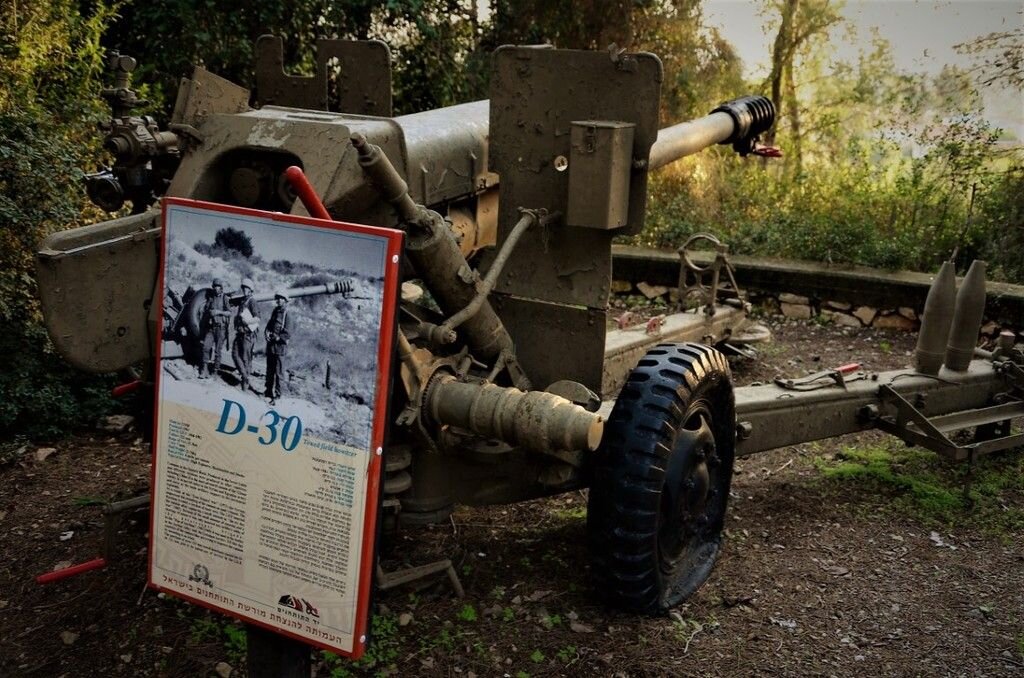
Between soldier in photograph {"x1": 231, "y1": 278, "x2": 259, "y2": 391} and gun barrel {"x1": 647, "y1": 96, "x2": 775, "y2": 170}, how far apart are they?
3.58 metres

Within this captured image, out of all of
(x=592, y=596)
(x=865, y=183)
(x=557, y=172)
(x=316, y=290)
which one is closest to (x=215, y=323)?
(x=316, y=290)

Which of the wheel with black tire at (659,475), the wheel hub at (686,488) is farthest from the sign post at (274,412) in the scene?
the wheel hub at (686,488)

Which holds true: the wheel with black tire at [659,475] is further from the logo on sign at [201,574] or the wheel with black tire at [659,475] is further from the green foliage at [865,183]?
the green foliage at [865,183]

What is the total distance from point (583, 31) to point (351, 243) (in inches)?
363

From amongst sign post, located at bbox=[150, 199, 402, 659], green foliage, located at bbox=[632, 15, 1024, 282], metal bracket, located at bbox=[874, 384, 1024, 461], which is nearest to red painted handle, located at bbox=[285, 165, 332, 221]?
sign post, located at bbox=[150, 199, 402, 659]

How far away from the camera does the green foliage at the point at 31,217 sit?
5.75 meters

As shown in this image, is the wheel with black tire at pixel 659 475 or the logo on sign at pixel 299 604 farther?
the wheel with black tire at pixel 659 475

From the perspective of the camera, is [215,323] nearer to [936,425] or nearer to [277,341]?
[277,341]

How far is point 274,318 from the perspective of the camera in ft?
8.14

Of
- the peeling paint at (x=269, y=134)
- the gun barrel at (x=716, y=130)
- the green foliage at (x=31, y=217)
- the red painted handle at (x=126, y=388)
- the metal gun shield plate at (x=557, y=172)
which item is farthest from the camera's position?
the gun barrel at (x=716, y=130)

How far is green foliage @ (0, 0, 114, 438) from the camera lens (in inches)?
226

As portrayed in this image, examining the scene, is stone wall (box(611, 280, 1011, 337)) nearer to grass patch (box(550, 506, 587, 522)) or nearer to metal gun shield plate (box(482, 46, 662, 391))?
grass patch (box(550, 506, 587, 522))

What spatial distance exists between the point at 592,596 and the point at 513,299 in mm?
1368

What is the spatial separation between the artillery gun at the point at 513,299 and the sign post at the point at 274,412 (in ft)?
2.19
